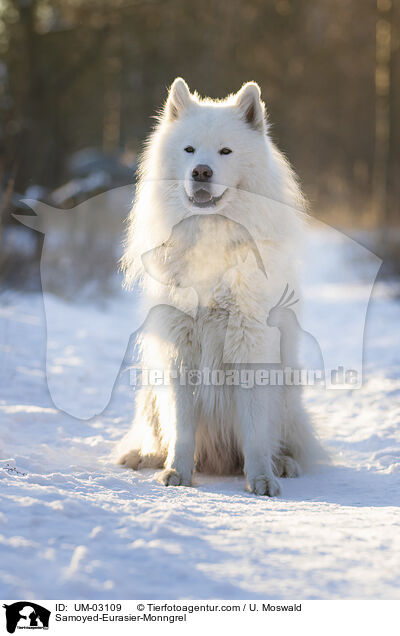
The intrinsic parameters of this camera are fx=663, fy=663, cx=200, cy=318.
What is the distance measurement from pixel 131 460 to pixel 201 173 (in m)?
1.61

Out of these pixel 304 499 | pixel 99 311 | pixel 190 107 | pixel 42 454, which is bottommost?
pixel 304 499

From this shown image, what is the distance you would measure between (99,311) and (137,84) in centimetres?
1429

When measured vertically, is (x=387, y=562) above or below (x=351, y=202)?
below

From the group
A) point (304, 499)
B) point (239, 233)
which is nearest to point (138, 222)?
point (239, 233)

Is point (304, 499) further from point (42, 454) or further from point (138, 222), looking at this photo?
point (138, 222)

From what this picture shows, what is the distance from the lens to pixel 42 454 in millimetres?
3652

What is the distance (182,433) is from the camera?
3.41 m

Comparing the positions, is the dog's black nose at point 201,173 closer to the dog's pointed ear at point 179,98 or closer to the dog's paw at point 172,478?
the dog's pointed ear at point 179,98
